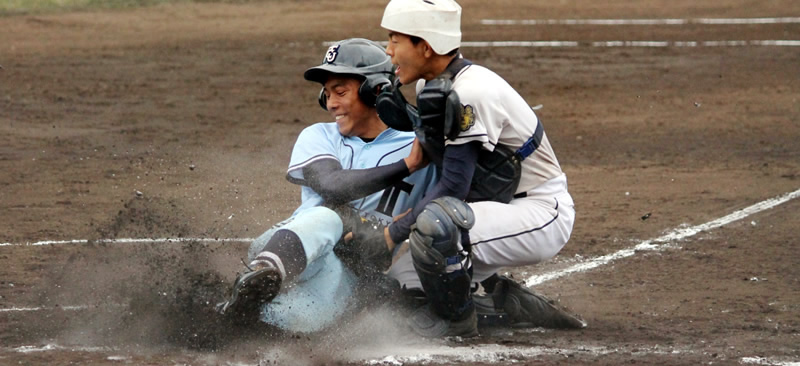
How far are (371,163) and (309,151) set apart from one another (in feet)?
0.92

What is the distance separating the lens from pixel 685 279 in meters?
5.73

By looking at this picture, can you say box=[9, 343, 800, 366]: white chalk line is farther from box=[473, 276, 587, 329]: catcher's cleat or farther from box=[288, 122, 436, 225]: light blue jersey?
box=[288, 122, 436, 225]: light blue jersey

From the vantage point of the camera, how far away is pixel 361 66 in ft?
16.0

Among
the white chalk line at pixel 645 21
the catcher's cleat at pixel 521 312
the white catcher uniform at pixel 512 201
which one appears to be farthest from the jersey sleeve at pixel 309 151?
the white chalk line at pixel 645 21

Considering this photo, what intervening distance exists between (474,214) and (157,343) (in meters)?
1.33

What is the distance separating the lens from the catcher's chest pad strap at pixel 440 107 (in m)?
4.25

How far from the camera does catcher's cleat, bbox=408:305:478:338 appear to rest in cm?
461

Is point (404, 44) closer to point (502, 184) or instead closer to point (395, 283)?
point (502, 184)

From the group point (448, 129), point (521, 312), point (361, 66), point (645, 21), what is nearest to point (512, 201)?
point (521, 312)

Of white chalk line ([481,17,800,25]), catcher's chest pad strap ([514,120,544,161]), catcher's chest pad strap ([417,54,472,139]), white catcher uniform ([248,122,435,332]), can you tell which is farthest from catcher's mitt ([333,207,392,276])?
white chalk line ([481,17,800,25])

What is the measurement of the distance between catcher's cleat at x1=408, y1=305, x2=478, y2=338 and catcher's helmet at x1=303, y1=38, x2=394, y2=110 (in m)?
0.96

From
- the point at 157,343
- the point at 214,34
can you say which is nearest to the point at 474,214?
the point at 157,343

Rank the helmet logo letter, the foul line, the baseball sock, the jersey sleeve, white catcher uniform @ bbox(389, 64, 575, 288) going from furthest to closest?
the foul line
the helmet logo letter
the jersey sleeve
white catcher uniform @ bbox(389, 64, 575, 288)
the baseball sock

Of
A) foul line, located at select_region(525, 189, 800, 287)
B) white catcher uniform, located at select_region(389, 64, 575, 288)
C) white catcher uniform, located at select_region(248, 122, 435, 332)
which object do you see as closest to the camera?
white catcher uniform, located at select_region(389, 64, 575, 288)
